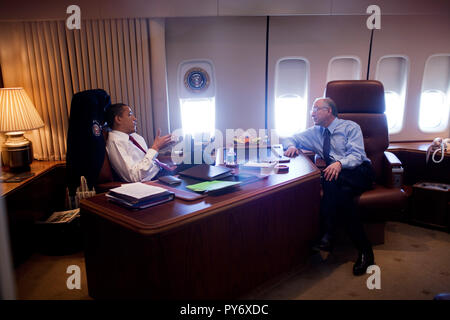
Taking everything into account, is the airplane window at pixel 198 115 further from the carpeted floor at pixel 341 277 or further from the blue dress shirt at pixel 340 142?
the carpeted floor at pixel 341 277

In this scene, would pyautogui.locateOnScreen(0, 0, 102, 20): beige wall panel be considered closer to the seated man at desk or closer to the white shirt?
the seated man at desk

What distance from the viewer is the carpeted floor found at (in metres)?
2.39

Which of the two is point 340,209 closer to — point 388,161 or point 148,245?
point 388,161

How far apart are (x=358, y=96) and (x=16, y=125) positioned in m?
2.98

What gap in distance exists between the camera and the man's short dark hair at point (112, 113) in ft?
9.49

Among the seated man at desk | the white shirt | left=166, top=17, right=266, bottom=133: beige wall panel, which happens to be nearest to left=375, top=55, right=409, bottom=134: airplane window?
left=166, top=17, right=266, bottom=133: beige wall panel

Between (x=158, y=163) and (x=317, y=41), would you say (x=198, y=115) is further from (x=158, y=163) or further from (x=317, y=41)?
(x=317, y=41)

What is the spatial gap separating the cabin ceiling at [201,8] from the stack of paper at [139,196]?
6.63 ft

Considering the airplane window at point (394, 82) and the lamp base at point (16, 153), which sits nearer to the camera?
the lamp base at point (16, 153)

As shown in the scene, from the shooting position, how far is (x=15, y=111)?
301cm

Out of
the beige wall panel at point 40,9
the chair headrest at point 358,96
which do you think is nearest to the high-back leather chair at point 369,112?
the chair headrest at point 358,96

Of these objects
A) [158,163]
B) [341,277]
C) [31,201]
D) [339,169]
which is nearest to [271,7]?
[339,169]
